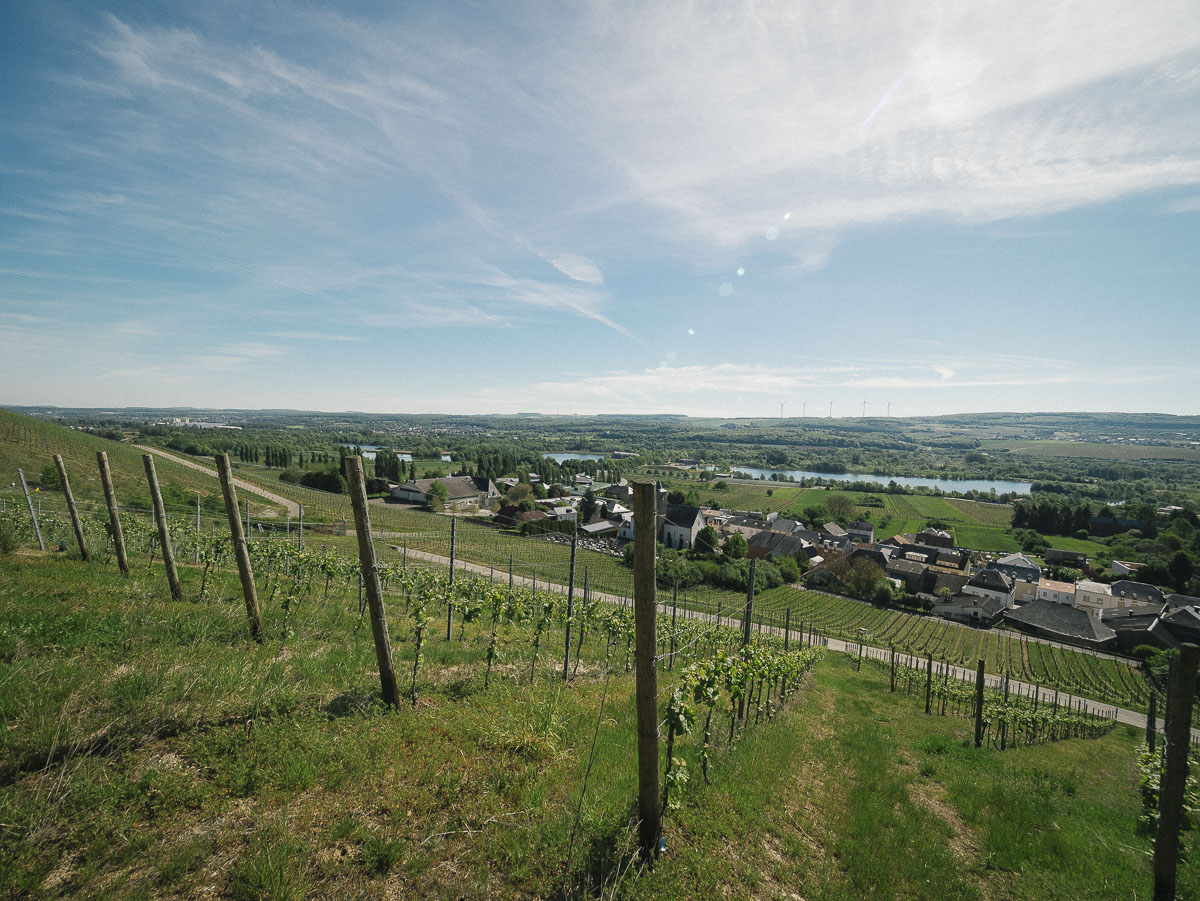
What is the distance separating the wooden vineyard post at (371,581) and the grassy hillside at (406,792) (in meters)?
0.35

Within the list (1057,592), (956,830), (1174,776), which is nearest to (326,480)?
(956,830)

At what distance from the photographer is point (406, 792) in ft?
14.6

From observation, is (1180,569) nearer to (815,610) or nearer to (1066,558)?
(1066,558)

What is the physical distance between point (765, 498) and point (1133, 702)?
80384 millimetres

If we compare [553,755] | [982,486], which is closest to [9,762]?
[553,755]

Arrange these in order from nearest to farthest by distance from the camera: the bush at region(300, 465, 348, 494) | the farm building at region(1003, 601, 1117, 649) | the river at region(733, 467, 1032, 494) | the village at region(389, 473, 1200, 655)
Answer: the farm building at region(1003, 601, 1117, 649) < the village at region(389, 473, 1200, 655) < the bush at region(300, 465, 348, 494) < the river at region(733, 467, 1032, 494)

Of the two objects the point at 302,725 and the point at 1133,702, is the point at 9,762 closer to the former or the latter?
the point at 302,725

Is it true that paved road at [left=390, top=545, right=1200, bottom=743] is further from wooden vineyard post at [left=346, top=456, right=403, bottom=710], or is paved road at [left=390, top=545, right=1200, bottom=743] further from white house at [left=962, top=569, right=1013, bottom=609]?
white house at [left=962, top=569, right=1013, bottom=609]

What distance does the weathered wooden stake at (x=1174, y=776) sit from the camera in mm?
4148

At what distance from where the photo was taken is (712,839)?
15.2 ft

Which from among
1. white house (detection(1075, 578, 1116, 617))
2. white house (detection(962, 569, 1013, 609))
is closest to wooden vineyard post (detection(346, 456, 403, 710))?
white house (detection(962, 569, 1013, 609))

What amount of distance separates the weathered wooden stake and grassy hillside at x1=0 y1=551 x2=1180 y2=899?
98cm

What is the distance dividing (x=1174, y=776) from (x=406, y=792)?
7.23 metres

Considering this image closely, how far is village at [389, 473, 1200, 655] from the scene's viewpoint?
50.4 meters
